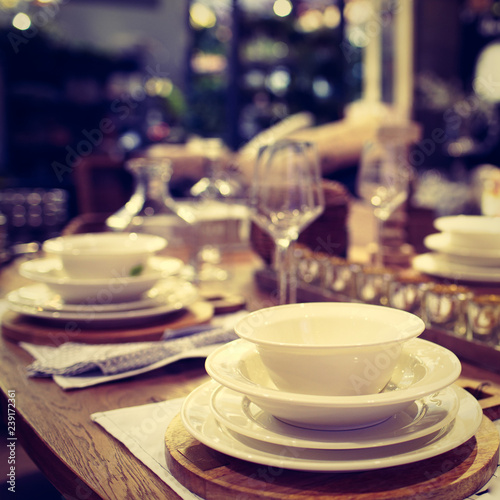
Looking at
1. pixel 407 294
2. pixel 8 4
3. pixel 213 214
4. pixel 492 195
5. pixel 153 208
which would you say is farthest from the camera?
pixel 8 4

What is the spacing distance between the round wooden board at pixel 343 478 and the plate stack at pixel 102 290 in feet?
1.64

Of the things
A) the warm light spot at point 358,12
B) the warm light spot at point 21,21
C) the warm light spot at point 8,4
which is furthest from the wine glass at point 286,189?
the warm light spot at point 8,4

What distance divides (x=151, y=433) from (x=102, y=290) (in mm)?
434

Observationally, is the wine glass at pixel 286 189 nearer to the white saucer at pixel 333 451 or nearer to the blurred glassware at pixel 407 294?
the blurred glassware at pixel 407 294

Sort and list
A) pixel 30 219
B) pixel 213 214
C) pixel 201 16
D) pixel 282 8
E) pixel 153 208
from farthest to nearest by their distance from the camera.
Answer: pixel 201 16
pixel 282 8
pixel 30 219
pixel 213 214
pixel 153 208

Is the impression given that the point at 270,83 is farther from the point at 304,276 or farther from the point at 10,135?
the point at 304,276

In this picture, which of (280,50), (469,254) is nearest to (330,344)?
(469,254)

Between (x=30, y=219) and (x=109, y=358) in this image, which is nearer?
(x=109, y=358)

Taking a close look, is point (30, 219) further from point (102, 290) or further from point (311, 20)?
point (311, 20)

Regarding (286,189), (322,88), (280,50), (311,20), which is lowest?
(286,189)

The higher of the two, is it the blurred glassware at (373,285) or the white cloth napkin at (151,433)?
the blurred glassware at (373,285)

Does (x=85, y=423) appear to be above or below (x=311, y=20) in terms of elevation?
below

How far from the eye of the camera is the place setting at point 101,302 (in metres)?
0.93

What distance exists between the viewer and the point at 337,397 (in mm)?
427
